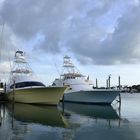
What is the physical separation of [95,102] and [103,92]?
231 cm

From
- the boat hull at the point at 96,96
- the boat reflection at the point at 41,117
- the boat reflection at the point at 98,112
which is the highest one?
the boat hull at the point at 96,96

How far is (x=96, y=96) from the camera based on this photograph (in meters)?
57.3

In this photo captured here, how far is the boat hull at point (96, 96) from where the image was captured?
185 feet

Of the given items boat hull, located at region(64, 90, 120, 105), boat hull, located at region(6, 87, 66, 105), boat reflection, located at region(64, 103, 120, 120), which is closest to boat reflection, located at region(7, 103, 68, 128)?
boat reflection, located at region(64, 103, 120, 120)

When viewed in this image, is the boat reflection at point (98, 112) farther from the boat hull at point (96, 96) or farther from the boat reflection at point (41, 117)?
the boat hull at point (96, 96)

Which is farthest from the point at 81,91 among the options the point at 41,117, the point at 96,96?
the point at 41,117

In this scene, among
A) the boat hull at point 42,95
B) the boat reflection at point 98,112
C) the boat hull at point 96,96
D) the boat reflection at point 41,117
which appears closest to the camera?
the boat reflection at point 41,117

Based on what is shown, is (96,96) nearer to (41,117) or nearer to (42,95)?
(42,95)

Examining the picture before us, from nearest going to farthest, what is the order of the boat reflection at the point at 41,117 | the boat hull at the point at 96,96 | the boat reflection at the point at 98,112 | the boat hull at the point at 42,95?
the boat reflection at the point at 41,117 → the boat reflection at the point at 98,112 → the boat hull at the point at 42,95 → the boat hull at the point at 96,96

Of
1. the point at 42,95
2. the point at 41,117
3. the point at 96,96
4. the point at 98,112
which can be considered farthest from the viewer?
the point at 96,96

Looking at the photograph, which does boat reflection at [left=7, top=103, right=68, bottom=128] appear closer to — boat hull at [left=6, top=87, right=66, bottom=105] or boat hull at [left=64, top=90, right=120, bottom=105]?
boat hull at [left=6, top=87, right=66, bottom=105]

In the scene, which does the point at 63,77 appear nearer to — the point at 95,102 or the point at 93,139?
the point at 95,102

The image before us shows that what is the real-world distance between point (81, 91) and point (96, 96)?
2381mm

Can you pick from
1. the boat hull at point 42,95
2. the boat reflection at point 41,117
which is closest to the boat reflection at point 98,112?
the boat hull at point 42,95
